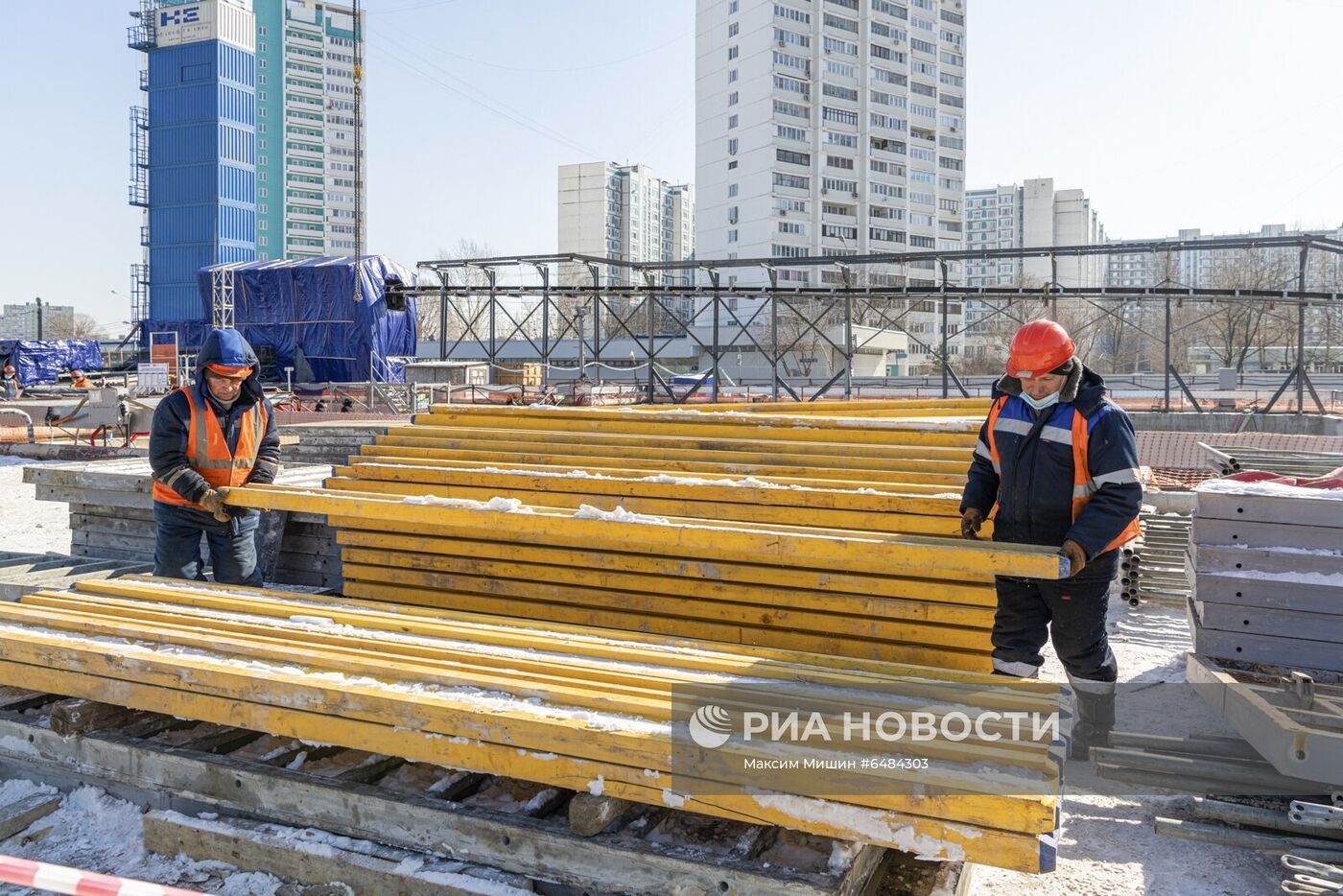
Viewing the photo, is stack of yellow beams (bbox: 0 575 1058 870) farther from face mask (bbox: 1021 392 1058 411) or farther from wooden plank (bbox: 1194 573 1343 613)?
wooden plank (bbox: 1194 573 1343 613)

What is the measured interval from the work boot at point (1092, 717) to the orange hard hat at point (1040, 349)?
1468 mm

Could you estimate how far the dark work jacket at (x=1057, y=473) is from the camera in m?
4.05

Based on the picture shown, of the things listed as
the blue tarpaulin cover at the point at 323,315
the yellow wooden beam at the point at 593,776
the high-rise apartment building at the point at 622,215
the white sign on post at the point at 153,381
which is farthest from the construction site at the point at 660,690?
the high-rise apartment building at the point at 622,215

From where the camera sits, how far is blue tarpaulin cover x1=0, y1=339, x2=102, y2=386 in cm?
3712

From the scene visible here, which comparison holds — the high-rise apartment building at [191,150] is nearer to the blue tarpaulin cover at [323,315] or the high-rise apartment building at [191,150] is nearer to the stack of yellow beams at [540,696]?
the blue tarpaulin cover at [323,315]

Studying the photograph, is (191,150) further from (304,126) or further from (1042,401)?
(1042,401)

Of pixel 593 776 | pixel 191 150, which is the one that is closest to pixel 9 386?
pixel 191 150

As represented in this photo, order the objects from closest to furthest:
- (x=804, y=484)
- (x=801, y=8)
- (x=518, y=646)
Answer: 1. (x=518, y=646)
2. (x=804, y=484)
3. (x=801, y=8)

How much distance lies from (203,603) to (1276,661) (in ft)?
16.0

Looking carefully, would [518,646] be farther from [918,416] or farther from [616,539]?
[918,416]

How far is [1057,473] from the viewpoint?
13.8 feet

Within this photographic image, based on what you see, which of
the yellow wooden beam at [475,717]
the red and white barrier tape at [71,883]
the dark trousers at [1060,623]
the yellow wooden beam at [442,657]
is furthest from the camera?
the dark trousers at [1060,623]

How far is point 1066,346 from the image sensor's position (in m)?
4.13

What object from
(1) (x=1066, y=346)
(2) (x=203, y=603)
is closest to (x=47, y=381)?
(2) (x=203, y=603)
